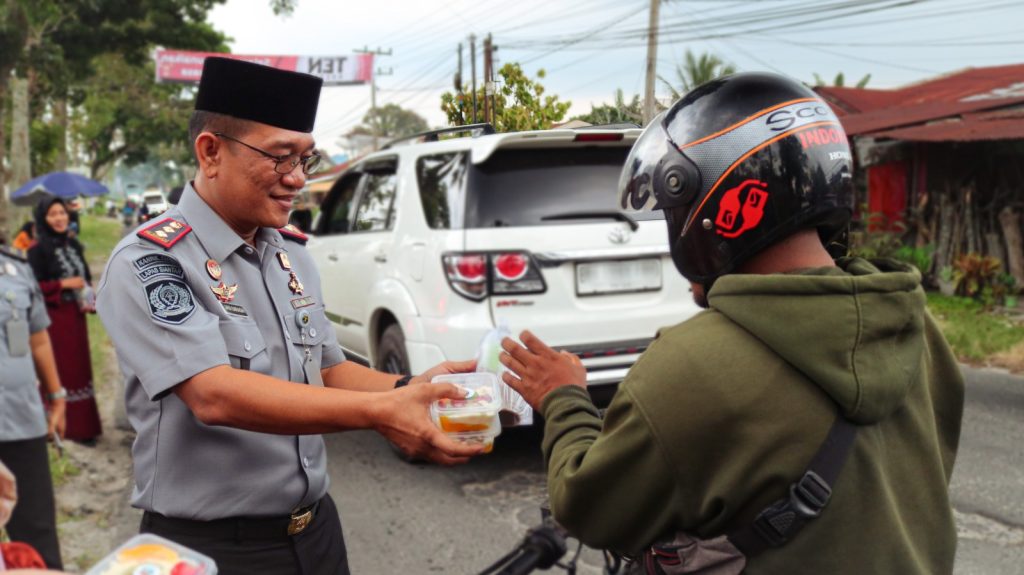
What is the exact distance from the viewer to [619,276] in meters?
4.64

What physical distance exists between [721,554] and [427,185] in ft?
12.7

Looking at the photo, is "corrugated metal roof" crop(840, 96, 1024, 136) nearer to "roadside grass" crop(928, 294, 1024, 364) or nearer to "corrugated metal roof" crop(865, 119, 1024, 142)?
"corrugated metal roof" crop(865, 119, 1024, 142)

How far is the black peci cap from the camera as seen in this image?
5.83 feet

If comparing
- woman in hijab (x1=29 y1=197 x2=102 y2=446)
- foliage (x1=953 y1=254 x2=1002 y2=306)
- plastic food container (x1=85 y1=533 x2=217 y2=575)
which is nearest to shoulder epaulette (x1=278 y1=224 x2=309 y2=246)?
plastic food container (x1=85 y1=533 x2=217 y2=575)

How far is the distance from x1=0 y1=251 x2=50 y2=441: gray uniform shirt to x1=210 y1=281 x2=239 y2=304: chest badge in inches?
81.7

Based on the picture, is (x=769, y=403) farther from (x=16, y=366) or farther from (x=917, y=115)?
(x=917, y=115)

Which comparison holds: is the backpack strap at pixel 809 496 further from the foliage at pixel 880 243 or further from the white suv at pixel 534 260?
the foliage at pixel 880 243

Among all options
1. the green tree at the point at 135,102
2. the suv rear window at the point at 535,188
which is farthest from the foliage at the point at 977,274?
the green tree at the point at 135,102

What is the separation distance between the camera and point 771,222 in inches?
56.9

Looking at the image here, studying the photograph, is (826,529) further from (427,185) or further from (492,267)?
(427,185)

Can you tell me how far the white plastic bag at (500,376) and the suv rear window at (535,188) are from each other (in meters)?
2.12

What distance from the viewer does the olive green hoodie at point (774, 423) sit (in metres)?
1.23

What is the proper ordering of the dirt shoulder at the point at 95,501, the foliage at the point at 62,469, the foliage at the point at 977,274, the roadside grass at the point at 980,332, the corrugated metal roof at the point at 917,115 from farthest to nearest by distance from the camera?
the corrugated metal roof at the point at 917,115 < the foliage at the point at 977,274 < the roadside grass at the point at 980,332 < the foliage at the point at 62,469 < the dirt shoulder at the point at 95,501

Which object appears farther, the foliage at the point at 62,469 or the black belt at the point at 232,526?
the foliage at the point at 62,469
